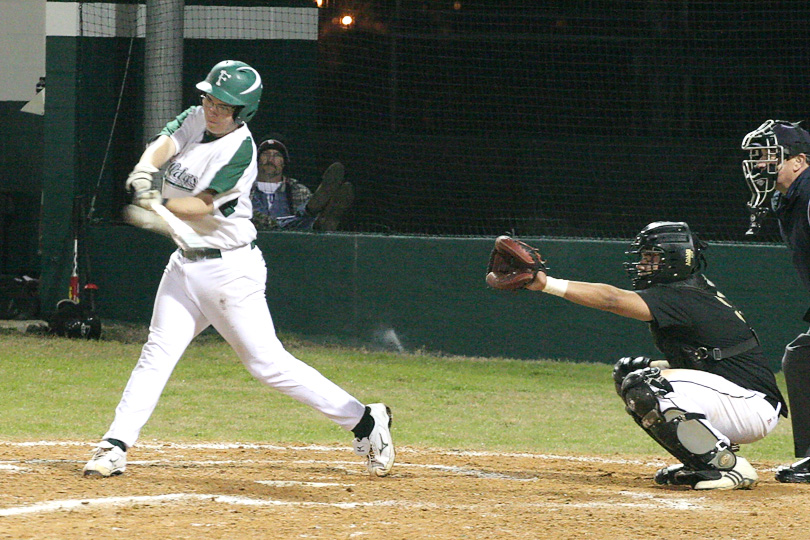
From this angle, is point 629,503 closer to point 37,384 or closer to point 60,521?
point 60,521

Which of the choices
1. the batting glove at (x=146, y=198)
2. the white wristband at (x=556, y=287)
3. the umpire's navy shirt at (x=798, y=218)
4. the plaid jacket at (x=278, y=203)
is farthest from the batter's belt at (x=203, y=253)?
the plaid jacket at (x=278, y=203)

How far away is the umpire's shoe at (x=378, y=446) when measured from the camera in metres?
4.66

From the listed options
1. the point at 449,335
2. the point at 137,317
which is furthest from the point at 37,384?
the point at 449,335

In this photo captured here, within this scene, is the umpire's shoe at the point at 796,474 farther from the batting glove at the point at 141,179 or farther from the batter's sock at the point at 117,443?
the batting glove at the point at 141,179

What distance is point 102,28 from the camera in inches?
421

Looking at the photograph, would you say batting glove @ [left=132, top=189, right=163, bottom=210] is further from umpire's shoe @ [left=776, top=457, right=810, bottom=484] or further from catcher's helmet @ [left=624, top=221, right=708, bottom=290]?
umpire's shoe @ [left=776, top=457, right=810, bottom=484]

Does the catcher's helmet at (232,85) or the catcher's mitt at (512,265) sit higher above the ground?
the catcher's helmet at (232,85)

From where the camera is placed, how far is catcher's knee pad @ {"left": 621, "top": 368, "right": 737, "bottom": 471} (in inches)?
171

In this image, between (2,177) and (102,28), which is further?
(2,177)

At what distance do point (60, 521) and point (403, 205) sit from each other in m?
7.11

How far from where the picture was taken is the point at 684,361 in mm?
4652

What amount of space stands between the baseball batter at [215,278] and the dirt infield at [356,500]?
1.01ft

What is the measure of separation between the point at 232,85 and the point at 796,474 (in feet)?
9.22

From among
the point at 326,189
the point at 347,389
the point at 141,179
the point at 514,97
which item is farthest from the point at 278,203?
the point at 141,179
